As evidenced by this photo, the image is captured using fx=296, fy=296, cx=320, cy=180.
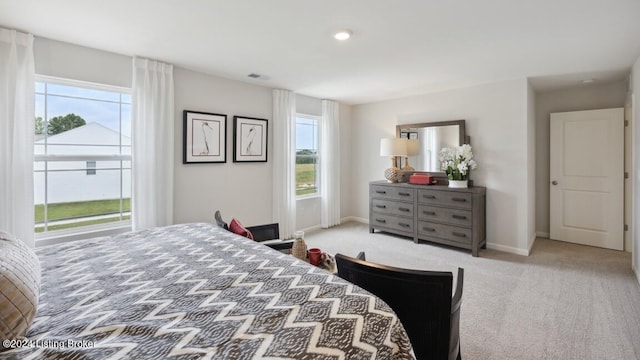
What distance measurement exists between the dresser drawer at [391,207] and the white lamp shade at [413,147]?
0.92m

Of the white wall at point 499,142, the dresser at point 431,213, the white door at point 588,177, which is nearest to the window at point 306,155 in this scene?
the dresser at point 431,213

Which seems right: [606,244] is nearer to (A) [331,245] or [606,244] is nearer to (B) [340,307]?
(A) [331,245]

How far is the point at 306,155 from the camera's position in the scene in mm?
5371

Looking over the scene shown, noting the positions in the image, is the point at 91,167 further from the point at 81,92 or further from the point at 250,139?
the point at 250,139

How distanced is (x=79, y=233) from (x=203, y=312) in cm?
265

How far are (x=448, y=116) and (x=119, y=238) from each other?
455 cm

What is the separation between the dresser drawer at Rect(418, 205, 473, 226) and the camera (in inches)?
158

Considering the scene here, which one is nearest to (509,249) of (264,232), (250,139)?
(264,232)

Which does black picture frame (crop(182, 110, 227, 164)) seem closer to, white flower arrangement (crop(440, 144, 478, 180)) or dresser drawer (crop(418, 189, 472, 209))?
dresser drawer (crop(418, 189, 472, 209))

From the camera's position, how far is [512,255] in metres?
3.98

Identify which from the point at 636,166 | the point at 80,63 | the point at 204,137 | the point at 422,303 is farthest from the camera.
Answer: the point at 204,137

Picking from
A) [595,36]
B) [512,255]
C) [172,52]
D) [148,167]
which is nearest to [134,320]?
[148,167]

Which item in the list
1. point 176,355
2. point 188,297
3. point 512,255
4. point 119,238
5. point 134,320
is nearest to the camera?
point 176,355

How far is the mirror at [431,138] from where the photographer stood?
14.9 feet
